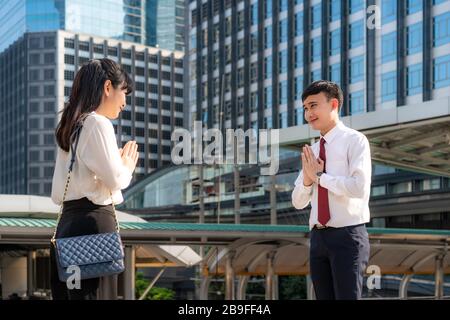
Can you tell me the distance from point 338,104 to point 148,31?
149m

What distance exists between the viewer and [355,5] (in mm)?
74688

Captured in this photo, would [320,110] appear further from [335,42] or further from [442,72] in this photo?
[335,42]

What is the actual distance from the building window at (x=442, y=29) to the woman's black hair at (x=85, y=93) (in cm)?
6254

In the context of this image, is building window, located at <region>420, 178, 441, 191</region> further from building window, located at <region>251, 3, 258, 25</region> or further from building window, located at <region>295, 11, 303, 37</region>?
building window, located at <region>251, 3, 258, 25</region>

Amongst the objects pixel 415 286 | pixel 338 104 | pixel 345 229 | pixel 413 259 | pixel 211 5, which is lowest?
pixel 415 286

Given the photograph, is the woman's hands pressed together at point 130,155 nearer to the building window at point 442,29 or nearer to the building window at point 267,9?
the building window at point 442,29

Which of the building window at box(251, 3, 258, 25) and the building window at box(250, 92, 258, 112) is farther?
the building window at box(251, 3, 258, 25)

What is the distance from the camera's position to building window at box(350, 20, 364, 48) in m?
73.6

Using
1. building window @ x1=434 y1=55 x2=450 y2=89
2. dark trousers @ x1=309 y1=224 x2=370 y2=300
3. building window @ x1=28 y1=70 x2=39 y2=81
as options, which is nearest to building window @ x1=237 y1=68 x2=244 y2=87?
building window @ x1=434 y1=55 x2=450 y2=89

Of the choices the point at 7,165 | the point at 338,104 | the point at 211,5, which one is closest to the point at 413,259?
the point at 338,104

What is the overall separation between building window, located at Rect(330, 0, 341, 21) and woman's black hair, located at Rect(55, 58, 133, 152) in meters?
74.2
